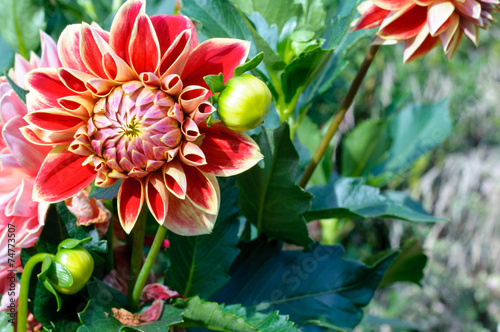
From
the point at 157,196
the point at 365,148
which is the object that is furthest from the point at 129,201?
the point at 365,148

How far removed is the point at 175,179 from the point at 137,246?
9cm

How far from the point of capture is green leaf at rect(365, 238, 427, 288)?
0.55m

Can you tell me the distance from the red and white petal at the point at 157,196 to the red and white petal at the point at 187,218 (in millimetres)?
11

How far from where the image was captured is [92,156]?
328mm

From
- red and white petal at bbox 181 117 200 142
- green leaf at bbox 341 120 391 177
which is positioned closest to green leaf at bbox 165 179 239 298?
red and white petal at bbox 181 117 200 142

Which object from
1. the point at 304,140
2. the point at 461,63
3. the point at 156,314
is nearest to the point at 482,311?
the point at 461,63

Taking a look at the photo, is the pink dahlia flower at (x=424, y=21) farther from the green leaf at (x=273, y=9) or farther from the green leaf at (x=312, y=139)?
the green leaf at (x=312, y=139)

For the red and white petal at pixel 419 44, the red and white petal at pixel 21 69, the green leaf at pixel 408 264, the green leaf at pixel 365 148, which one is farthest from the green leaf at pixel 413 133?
the red and white petal at pixel 21 69

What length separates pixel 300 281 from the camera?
1.60 feet

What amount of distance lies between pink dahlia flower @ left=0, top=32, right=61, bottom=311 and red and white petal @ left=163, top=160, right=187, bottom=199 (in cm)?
10

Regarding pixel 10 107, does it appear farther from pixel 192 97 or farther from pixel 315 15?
pixel 315 15

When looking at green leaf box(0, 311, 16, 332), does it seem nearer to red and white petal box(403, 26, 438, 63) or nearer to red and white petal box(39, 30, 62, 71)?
red and white petal box(39, 30, 62, 71)

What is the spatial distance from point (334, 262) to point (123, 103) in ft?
0.89

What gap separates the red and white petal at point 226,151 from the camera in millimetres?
329
